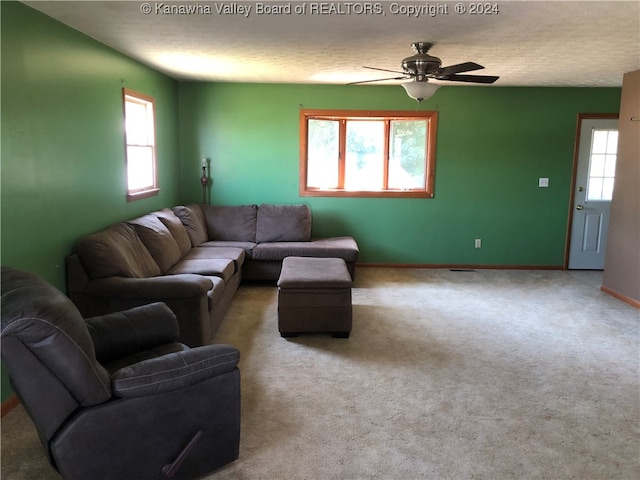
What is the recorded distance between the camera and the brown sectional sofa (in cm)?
327

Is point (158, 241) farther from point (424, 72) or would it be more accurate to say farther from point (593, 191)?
point (593, 191)

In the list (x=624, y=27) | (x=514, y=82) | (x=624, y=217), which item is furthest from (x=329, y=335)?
(x=514, y=82)

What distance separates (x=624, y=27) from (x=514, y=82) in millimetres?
2578

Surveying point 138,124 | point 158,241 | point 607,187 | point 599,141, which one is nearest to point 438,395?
point 158,241

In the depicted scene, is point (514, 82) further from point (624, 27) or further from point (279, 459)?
point (279, 459)

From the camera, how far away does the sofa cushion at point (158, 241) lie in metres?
4.14

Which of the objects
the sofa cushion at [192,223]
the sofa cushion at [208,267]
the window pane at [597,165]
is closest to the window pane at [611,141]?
the window pane at [597,165]

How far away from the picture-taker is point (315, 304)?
149 inches

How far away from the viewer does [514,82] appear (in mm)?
5738

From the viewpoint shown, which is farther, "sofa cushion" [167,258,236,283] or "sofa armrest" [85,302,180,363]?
"sofa cushion" [167,258,236,283]

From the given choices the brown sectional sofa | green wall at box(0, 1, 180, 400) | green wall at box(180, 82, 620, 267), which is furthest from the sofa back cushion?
green wall at box(0, 1, 180, 400)

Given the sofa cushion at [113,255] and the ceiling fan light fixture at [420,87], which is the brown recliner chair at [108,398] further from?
the ceiling fan light fixture at [420,87]

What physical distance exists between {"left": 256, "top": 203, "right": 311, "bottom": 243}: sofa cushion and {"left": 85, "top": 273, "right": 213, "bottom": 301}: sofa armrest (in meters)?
2.55

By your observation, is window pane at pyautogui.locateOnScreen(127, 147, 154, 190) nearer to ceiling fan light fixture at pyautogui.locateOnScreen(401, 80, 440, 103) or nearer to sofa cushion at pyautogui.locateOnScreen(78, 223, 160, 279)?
sofa cushion at pyautogui.locateOnScreen(78, 223, 160, 279)
